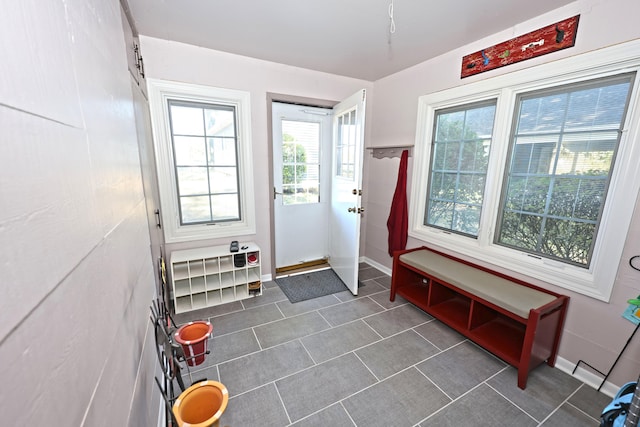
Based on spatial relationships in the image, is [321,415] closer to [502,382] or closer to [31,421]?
[502,382]

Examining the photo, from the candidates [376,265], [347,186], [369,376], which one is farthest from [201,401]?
[376,265]

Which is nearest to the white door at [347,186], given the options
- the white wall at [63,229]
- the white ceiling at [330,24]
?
the white ceiling at [330,24]

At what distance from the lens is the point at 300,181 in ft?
10.7

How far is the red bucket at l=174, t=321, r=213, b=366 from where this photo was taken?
4.97 ft

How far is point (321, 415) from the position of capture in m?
1.46

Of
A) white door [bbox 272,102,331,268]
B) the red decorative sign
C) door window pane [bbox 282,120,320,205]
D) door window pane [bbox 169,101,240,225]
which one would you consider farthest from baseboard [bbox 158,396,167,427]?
the red decorative sign

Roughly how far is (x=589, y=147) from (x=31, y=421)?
106 inches

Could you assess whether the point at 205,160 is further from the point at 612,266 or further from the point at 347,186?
the point at 612,266

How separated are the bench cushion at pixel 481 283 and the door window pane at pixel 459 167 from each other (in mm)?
390

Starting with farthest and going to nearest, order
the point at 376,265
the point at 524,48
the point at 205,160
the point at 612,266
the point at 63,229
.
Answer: the point at 376,265
the point at 205,160
the point at 524,48
the point at 612,266
the point at 63,229

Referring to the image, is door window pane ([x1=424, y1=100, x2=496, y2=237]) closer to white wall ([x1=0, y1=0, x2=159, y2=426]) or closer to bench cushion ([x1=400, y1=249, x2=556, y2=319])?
bench cushion ([x1=400, y1=249, x2=556, y2=319])

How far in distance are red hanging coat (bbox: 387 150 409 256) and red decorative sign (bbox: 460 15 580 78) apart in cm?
98

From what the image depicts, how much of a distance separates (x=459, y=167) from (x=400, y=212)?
78cm

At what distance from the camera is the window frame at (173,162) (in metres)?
2.29
